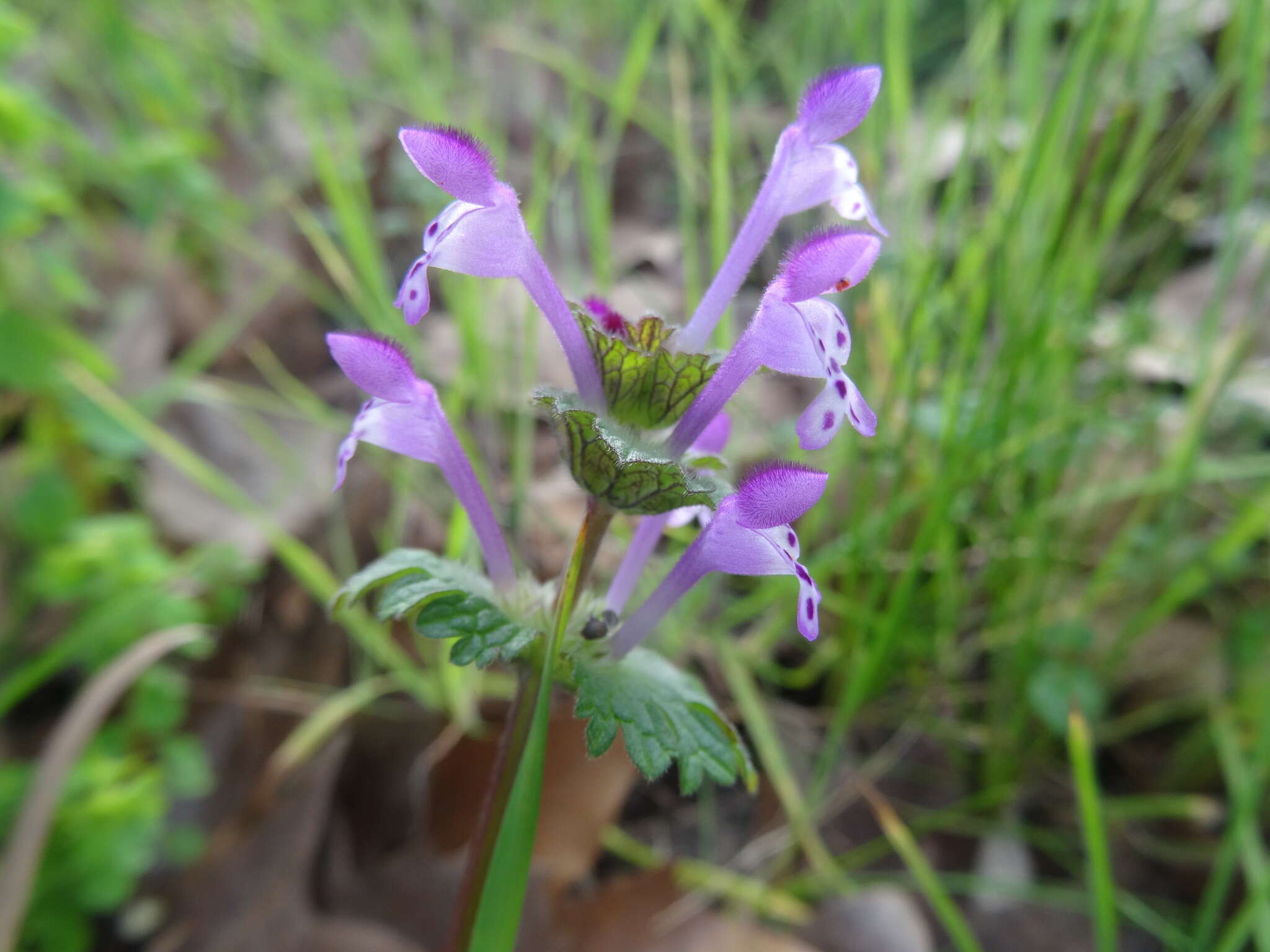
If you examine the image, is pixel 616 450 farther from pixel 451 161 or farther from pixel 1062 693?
pixel 1062 693

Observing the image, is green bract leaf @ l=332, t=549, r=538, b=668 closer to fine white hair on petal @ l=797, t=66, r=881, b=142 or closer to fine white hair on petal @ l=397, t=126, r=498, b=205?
fine white hair on petal @ l=397, t=126, r=498, b=205

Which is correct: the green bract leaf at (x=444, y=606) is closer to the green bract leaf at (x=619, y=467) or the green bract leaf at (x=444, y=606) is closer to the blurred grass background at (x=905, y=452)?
the green bract leaf at (x=619, y=467)

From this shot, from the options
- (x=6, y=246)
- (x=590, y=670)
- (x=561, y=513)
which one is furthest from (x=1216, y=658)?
(x=6, y=246)

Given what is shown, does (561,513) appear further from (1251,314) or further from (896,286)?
(1251,314)

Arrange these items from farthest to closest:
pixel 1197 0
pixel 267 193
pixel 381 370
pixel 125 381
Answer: pixel 267 193 < pixel 125 381 < pixel 1197 0 < pixel 381 370

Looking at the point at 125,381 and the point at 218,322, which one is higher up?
the point at 218,322

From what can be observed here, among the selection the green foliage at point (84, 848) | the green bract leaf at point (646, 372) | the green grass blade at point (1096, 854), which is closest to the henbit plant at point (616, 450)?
the green bract leaf at point (646, 372)

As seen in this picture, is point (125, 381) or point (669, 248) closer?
point (125, 381)

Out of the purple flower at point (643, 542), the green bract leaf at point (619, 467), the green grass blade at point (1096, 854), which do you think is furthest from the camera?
the green grass blade at point (1096, 854)
